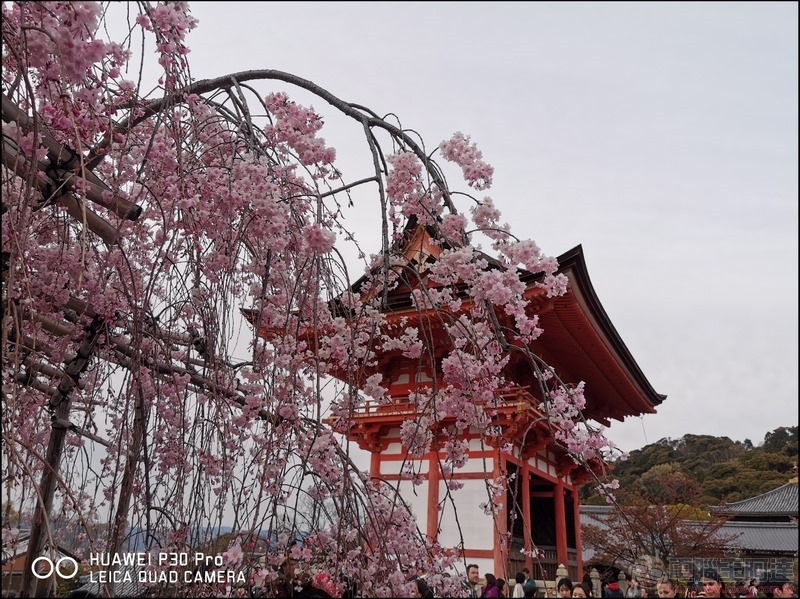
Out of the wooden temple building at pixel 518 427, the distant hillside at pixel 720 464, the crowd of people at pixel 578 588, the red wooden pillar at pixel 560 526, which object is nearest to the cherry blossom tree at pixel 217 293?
the crowd of people at pixel 578 588

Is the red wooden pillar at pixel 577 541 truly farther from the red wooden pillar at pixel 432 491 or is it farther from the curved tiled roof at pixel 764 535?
the curved tiled roof at pixel 764 535

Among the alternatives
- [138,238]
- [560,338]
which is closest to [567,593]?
[560,338]

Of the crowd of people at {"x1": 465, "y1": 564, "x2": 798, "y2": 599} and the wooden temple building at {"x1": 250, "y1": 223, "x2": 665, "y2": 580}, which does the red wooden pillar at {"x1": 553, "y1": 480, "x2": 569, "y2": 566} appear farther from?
the crowd of people at {"x1": 465, "y1": 564, "x2": 798, "y2": 599}

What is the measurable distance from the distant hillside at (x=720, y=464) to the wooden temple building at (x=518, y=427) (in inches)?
602

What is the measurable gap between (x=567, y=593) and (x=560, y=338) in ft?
11.2

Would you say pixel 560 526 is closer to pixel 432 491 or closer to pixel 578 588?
pixel 432 491

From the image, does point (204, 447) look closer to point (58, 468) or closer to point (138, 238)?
point (58, 468)

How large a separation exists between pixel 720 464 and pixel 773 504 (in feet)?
20.5

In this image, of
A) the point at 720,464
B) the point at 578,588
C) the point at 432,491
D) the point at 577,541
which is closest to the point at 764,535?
the point at 720,464

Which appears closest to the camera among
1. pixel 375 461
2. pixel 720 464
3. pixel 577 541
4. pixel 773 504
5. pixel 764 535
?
pixel 375 461

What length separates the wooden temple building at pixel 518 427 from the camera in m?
6.62

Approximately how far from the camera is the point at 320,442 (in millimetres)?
1982

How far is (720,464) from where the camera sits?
2973cm

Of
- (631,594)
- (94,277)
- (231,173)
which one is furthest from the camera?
(631,594)
